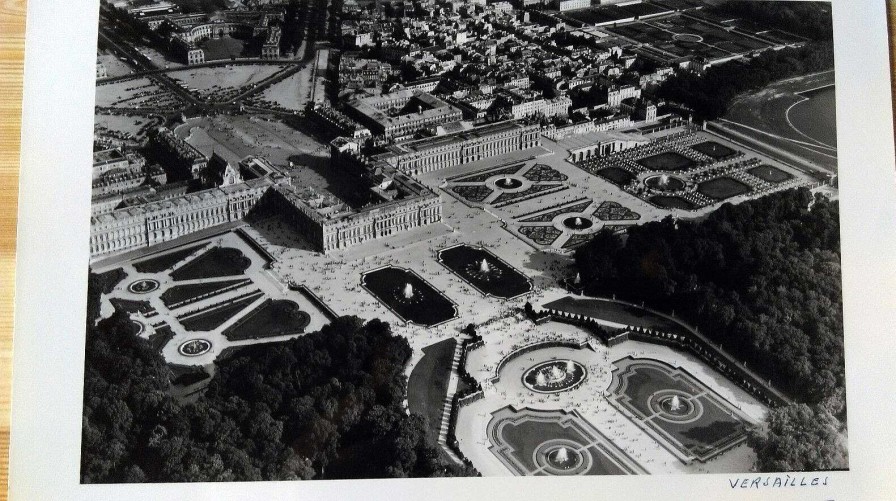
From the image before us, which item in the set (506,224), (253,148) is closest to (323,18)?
(253,148)

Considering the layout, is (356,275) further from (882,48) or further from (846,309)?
(882,48)

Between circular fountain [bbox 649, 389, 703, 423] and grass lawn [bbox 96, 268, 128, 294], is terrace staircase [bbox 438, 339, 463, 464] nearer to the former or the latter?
circular fountain [bbox 649, 389, 703, 423]

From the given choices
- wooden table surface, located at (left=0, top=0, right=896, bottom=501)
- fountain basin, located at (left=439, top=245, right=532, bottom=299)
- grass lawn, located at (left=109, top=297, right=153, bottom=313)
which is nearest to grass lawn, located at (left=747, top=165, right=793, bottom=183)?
fountain basin, located at (left=439, top=245, right=532, bottom=299)

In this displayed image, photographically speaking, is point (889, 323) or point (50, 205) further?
point (889, 323)

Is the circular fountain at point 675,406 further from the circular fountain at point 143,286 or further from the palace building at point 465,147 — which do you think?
the circular fountain at point 143,286

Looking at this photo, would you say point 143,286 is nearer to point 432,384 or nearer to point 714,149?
point 432,384

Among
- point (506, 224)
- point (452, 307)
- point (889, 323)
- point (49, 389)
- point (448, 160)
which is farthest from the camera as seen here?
point (448, 160)
